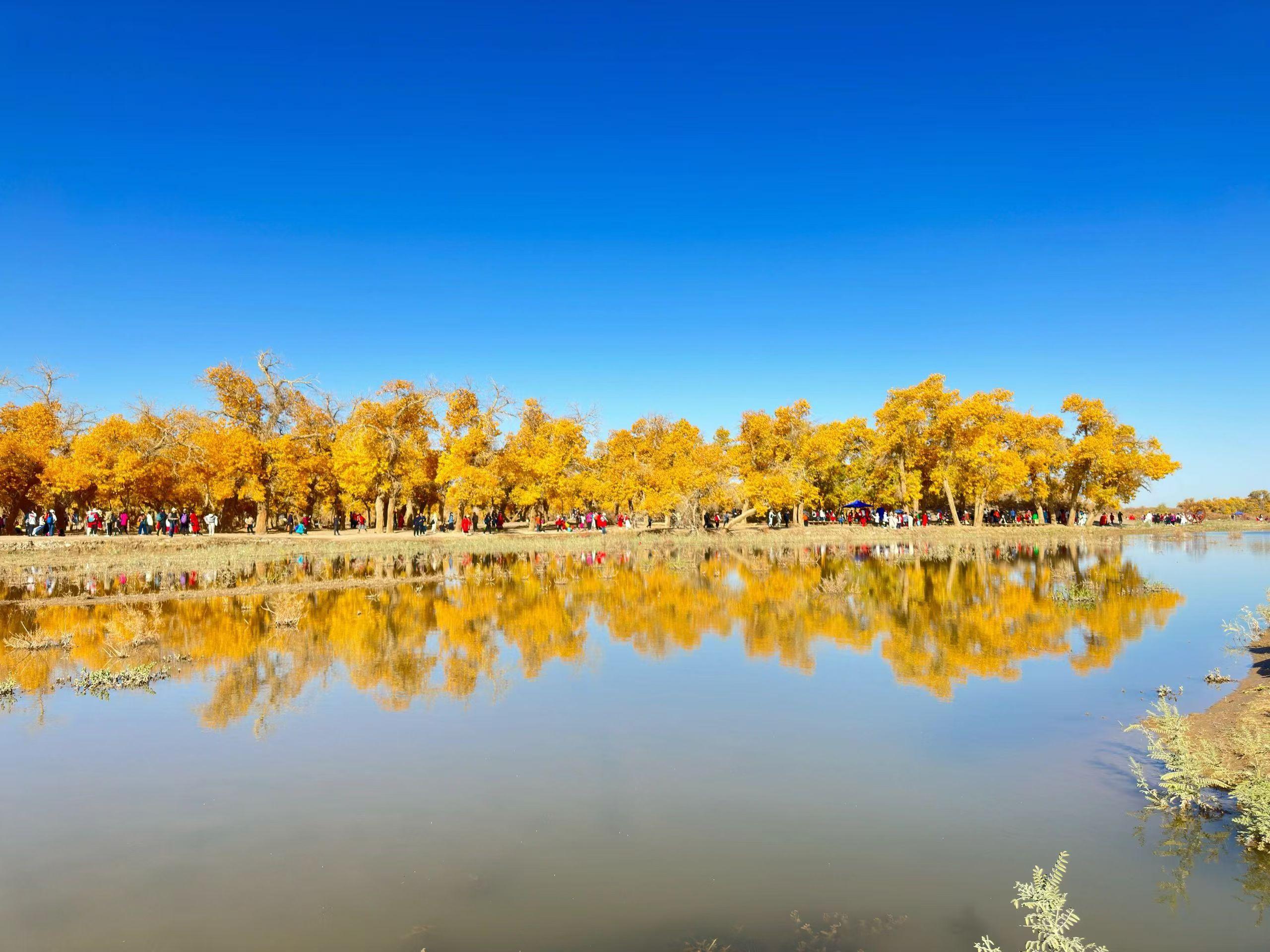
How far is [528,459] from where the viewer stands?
53.0 m

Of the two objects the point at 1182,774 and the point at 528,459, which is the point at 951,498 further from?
the point at 1182,774

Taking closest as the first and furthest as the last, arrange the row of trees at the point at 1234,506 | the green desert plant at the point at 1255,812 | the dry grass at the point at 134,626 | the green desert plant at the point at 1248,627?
1. the green desert plant at the point at 1255,812
2. the green desert plant at the point at 1248,627
3. the dry grass at the point at 134,626
4. the row of trees at the point at 1234,506

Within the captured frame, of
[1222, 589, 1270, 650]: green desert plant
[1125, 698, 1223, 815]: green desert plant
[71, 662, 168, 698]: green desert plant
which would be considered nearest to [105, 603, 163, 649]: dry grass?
[71, 662, 168, 698]: green desert plant

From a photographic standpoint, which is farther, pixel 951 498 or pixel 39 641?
pixel 951 498

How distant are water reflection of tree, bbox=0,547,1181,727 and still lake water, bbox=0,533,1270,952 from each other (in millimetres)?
143

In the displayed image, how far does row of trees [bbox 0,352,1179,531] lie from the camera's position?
48219 millimetres

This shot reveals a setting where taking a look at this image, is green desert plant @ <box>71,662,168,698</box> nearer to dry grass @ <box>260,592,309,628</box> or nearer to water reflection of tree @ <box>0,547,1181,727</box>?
water reflection of tree @ <box>0,547,1181,727</box>

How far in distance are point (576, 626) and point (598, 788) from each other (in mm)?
9832

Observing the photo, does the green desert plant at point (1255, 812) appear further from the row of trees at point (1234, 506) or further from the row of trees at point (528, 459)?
the row of trees at point (1234, 506)

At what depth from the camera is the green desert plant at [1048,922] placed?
14.1ft

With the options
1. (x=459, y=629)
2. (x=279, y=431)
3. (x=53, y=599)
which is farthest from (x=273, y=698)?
(x=279, y=431)

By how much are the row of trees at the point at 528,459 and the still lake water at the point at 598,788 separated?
114 feet

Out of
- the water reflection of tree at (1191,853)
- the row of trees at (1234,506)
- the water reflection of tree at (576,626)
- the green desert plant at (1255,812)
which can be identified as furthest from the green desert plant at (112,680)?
the row of trees at (1234,506)

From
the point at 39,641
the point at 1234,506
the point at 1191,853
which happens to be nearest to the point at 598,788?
the point at 1191,853
